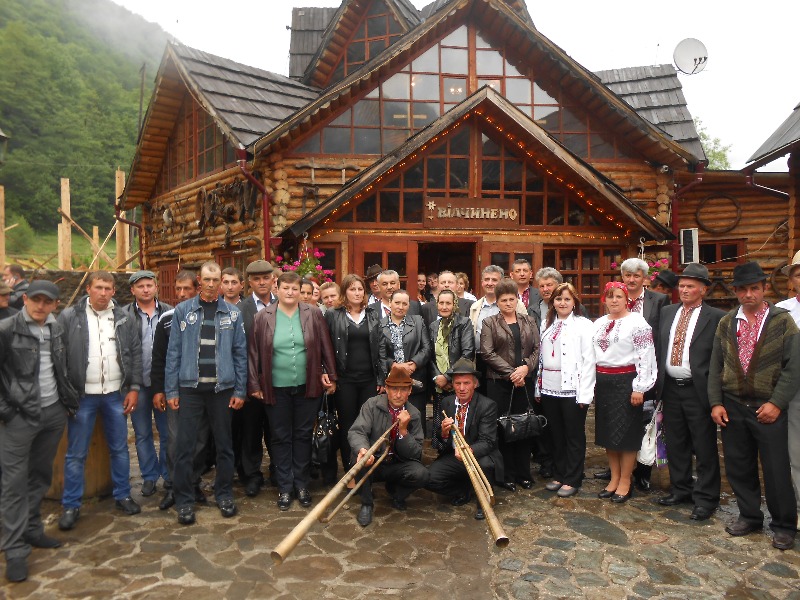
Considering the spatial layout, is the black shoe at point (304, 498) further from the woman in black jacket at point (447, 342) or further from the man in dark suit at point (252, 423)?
the woman in black jacket at point (447, 342)

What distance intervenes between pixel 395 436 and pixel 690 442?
262cm

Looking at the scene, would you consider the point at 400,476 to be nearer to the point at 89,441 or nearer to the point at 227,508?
the point at 227,508

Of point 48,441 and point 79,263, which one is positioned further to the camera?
point 79,263

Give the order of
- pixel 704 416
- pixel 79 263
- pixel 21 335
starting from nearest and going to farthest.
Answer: pixel 21 335 < pixel 704 416 < pixel 79 263

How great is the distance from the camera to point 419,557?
4.26 meters

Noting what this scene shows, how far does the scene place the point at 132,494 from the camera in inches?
218

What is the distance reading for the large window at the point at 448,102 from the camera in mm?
11969

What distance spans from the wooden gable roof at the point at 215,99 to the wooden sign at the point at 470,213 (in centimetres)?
361

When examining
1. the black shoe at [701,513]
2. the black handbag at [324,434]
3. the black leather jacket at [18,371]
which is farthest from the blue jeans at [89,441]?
the black shoe at [701,513]

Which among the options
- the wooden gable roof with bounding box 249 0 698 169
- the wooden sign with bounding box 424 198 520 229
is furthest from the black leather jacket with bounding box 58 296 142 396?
the wooden sign with bounding box 424 198 520 229

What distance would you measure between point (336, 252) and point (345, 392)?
581 centimetres

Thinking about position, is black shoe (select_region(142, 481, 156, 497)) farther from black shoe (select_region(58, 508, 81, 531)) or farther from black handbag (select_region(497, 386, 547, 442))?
black handbag (select_region(497, 386, 547, 442))

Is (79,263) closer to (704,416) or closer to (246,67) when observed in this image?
(246,67)

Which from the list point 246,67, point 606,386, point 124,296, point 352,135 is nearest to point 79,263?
point 124,296
